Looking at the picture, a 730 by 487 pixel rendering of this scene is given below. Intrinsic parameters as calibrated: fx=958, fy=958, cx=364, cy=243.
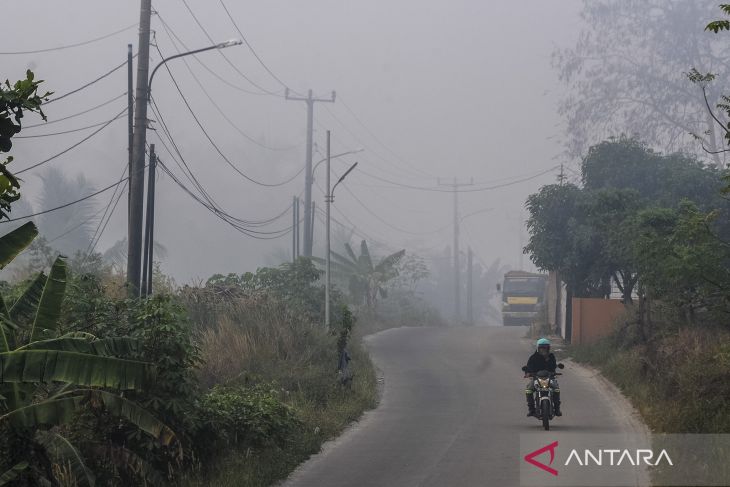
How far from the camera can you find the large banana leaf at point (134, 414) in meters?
11.9

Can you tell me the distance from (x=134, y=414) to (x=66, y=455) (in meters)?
0.93

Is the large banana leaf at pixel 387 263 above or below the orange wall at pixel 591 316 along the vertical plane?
above

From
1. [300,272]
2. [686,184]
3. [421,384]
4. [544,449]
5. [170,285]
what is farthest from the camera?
[300,272]

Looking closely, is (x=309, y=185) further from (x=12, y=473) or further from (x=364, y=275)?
(x=12, y=473)

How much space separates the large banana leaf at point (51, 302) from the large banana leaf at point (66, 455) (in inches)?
49.5

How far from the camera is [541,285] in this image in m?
60.2

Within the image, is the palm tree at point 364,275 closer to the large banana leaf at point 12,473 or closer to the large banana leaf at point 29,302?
the large banana leaf at point 29,302

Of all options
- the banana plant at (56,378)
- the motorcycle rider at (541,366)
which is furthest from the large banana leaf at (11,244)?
the motorcycle rider at (541,366)

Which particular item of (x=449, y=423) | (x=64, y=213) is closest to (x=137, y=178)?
(x=449, y=423)

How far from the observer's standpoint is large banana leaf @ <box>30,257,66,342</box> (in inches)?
470

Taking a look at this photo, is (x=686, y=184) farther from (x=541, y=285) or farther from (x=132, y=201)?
(x=541, y=285)

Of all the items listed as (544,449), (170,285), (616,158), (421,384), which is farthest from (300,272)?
(544,449)

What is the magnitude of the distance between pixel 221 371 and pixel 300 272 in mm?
13990

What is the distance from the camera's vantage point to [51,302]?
12086 millimetres
